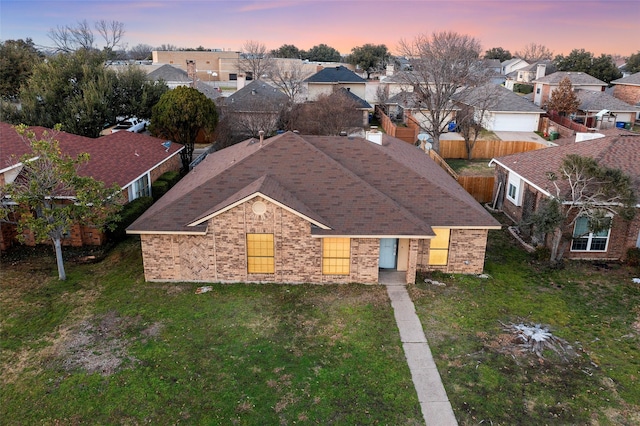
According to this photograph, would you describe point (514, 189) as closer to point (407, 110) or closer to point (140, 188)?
point (140, 188)

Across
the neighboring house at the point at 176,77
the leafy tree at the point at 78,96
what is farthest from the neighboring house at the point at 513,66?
the leafy tree at the point at 78,96

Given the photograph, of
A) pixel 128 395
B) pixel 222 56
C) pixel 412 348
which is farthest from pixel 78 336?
pixel 222 56

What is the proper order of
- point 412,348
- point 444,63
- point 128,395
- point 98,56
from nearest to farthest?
point 128,395 → point 412,348 → point 98,56 → point 444,63

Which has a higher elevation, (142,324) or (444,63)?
(444,63)

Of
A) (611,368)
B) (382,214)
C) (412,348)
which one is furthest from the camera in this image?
(382,214)

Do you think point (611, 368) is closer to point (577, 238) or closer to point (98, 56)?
point (577, 238)

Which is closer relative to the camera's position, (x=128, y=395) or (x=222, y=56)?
(x=128, y=395)

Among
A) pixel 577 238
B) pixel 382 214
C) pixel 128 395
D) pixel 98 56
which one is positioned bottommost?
pixel 128 395

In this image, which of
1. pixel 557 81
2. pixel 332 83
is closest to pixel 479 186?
pixel 557 81
